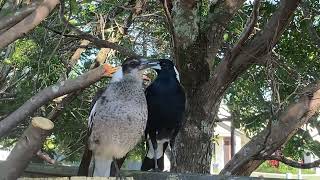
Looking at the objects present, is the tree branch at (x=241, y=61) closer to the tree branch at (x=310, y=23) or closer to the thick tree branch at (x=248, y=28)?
the thick tree branch at (x=248, y=28)

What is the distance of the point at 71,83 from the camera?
2.58 m

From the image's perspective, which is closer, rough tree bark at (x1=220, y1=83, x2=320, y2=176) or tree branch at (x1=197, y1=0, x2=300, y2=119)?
tree branch at (x1=197, y1=0, x2=300, y2=119)

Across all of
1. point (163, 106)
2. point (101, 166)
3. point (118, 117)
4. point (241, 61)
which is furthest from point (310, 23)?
point (101, 166)

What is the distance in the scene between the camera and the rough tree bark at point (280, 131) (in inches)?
195

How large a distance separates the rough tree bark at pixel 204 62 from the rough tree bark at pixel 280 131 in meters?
0.35

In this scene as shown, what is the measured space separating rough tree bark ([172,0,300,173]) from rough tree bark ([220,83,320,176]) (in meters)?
0.35

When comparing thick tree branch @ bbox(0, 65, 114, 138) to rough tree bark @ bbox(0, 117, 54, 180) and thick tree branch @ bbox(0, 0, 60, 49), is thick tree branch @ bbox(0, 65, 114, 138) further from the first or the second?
thick tree branch @ bbox(0, 0, 60, 49)

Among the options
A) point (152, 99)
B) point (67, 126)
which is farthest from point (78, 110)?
point (152, 99)

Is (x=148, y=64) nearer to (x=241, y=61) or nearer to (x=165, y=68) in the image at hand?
(x=165, y=68)

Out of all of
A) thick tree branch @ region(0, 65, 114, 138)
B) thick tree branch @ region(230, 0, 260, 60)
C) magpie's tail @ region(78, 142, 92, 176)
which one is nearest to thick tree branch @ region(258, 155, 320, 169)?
thick tree branch @ region(230, 0, 260, 60)

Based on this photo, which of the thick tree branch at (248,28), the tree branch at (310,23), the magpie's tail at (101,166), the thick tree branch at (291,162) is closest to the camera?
the magpie's tail at (101,166)

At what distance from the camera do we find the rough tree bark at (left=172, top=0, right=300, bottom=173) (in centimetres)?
485

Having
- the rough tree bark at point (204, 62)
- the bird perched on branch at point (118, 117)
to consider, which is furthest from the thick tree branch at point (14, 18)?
the rough tree bark at point (204, 62)

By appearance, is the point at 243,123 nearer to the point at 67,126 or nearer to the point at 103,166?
the point at 67,126
